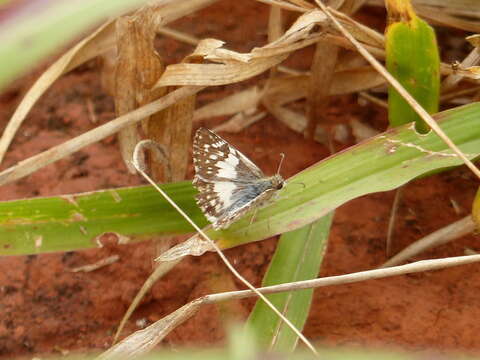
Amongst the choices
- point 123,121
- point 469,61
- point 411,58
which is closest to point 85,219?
point 123,121

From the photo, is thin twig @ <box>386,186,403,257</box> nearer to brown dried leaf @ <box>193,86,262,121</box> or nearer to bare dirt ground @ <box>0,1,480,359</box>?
bare dirt ground @ <box>0,1,480,359</box>

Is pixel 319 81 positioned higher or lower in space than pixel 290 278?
higher

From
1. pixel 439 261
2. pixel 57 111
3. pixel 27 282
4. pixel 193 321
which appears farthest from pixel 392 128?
pixel 57 111

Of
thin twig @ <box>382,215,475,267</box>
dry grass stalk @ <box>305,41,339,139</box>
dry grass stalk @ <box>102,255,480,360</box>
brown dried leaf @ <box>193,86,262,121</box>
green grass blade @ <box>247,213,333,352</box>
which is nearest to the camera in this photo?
dry grass stalk @ <box>102,255,480,360</box>

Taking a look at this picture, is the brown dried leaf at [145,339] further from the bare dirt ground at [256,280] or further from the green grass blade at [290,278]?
the bare dirt ground at [256,280]

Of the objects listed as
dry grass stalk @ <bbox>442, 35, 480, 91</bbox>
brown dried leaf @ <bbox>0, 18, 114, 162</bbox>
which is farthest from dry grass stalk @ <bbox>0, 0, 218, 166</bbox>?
dry grass stalk @ <bbox>442, 35, 480, 91</bbox>

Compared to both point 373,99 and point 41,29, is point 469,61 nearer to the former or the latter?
point 373,99
